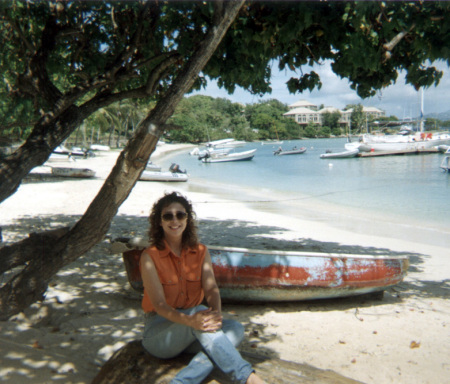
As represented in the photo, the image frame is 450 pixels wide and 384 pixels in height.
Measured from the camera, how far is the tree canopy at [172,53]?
13.2ft

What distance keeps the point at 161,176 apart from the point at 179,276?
81.8ft

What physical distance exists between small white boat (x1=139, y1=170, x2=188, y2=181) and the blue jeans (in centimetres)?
2390

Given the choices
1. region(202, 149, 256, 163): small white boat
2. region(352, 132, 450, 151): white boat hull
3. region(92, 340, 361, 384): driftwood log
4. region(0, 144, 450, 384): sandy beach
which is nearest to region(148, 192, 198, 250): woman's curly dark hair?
region(92, 340, 361, 384): driftwood log

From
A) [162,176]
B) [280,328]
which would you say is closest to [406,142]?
[162,176]

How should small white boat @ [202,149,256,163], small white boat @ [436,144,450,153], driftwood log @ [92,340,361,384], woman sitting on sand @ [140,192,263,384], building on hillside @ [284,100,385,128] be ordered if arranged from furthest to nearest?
building on hillside @ [284,100,385,128]
small white boat @ [436,144,450,153]
small white boat @ [202,149,256,163]
driftwood log @ [92,340,361,384]
woman sitting on sand @ [140,192,263,384]

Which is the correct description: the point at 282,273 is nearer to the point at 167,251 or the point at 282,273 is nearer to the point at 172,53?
the point at 167,251

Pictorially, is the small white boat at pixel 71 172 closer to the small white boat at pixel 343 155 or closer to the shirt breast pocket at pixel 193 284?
the shirt breast pocket at pixel 193 284

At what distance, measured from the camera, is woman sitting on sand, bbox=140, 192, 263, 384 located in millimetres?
3062

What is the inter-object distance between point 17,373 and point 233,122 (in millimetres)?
108071

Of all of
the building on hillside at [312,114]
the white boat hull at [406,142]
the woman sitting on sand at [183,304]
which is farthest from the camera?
the building on hillside at [312,114]

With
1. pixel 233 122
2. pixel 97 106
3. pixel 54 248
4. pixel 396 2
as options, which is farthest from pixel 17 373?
pixel 233 122

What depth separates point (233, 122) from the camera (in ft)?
361

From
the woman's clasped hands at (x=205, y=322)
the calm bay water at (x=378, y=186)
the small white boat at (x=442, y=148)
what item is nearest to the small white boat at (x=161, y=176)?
the calm bay water at (x=378, y=186)

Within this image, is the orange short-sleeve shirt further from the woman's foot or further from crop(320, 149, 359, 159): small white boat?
crop(320, 149, 359, 159): small white boat
